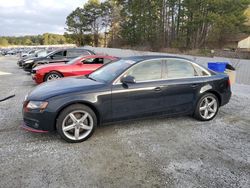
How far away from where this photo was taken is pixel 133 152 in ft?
11.3

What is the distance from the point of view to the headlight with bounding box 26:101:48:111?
3.59 metres

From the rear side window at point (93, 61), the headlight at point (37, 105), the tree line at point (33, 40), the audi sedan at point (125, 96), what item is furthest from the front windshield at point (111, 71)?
→ the tree line at point (33, 40)

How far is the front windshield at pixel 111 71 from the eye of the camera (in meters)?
4.14

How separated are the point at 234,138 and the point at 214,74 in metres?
1.54

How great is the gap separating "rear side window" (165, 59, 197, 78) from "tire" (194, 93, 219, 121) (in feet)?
1.92

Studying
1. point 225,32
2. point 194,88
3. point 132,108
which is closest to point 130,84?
point 132,108

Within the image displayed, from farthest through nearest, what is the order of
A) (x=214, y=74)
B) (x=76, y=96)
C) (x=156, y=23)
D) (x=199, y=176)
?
(x=156, y=23) < (x=214, y=74) < (x=76, y=96) < (x=199, y=176)

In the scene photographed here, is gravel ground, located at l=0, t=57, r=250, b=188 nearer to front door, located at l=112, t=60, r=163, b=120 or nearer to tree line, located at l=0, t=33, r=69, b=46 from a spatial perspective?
front door, located at l=112, t=60, r=163, b=120

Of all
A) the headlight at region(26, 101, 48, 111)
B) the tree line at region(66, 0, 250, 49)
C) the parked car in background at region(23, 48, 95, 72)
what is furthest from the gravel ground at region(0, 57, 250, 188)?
the tree line at region(66, 0, 250, 49)

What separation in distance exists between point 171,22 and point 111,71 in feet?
93.5

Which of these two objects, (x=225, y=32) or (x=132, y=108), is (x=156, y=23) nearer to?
(x=225, y=32)

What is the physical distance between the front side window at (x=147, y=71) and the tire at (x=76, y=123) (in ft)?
3.53

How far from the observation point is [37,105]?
3639 millimetres

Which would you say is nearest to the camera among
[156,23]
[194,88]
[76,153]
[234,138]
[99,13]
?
[76,153]
